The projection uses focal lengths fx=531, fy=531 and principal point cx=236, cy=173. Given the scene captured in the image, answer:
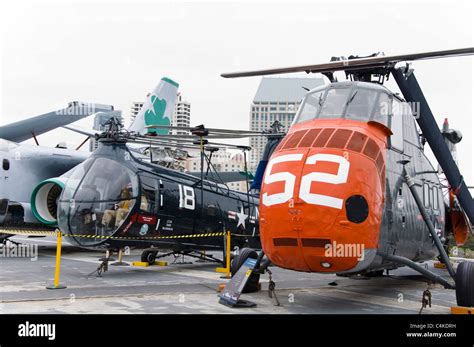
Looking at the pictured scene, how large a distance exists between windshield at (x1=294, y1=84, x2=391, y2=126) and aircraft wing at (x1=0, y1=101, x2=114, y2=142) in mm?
10383

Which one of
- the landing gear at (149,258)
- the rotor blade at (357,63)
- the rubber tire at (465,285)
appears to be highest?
the rotor blade at (357,63)

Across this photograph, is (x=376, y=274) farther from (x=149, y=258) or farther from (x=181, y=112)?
(x=181, y=112)

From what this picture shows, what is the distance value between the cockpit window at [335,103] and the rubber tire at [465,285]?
10.4 feet

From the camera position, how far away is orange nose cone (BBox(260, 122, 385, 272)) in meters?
7.18

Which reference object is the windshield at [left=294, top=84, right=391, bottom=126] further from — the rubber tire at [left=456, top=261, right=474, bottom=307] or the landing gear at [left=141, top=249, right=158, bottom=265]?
the landing gear at [left=141, top=249, right=158, bottom=265]

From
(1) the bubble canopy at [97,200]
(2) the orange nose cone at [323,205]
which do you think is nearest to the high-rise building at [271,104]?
(1) the bubble canopy at [97,200]

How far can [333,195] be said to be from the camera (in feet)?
23.6

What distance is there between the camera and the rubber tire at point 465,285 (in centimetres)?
837

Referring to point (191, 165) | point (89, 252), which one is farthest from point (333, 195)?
point (191, 165)

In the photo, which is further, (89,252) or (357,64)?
(89,252)

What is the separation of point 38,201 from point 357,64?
1381cm

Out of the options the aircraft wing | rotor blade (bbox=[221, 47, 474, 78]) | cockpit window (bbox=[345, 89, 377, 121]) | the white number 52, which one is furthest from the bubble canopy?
cockpit window (bbox=[345, 89, 377, 121])

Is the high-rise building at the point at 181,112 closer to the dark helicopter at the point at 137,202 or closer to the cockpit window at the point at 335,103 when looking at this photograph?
the dark helicopter at the point at 137,202

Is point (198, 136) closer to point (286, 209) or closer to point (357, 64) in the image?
point (357, 64)
